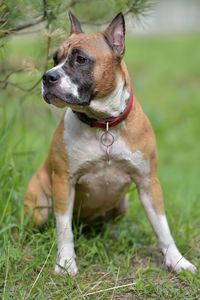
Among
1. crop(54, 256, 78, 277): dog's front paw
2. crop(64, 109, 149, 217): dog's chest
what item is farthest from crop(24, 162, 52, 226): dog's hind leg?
crop(54, 256, 78, 277): dog's front paw

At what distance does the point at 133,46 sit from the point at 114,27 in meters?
11.6

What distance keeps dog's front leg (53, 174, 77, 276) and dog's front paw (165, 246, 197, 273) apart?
24.1 inches

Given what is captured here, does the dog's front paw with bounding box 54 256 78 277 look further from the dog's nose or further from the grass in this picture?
the dog's nose

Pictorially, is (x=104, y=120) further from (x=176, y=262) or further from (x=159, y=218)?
(x=176, y=262)

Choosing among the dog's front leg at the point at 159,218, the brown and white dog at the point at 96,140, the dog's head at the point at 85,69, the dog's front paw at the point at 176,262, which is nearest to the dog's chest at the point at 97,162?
the brown and white dog at the point at 96,140

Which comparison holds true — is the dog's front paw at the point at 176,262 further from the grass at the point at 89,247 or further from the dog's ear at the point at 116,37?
the dog's ear at the point at 116,37

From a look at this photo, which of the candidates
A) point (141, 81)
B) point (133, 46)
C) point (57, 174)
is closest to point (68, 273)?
point (57, 174)

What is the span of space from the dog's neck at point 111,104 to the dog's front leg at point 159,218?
1.77ft

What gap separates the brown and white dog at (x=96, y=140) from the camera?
8.08 ft

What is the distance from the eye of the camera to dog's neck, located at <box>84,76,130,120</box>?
258 cm

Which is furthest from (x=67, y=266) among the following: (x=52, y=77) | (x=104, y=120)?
(x=52, y=77)

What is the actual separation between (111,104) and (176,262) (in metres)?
1.10

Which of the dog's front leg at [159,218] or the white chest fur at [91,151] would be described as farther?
the dog's front leg at [159,218]

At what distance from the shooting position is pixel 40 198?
3.15 m
